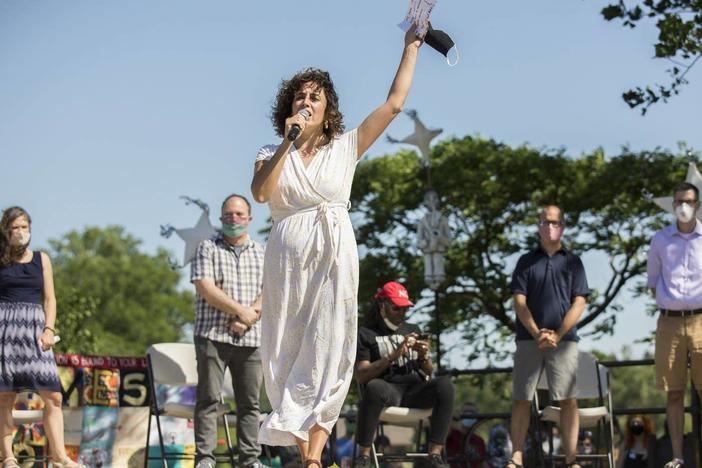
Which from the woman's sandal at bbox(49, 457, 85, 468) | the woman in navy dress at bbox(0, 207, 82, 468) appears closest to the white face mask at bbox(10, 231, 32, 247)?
the woman in navy dress at bbox(0, 207, 82, 468)

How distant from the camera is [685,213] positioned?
7.55m

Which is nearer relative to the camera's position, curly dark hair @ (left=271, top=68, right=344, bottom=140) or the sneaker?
curly dark hair @ (left=271, top=68, right=344, bottom=140)

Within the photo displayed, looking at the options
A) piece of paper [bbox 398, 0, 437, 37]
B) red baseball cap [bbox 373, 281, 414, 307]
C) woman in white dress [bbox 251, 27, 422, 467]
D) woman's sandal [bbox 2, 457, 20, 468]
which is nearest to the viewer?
woman in white dress [bbox 251, 27, 422, 467]

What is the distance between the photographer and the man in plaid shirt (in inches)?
277

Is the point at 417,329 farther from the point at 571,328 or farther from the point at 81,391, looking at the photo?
the point at 81,391

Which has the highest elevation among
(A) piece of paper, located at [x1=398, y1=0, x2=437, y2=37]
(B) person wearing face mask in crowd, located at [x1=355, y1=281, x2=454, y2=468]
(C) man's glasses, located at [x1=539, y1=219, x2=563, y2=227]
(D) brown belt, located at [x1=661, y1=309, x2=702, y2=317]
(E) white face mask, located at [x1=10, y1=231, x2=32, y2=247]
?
(A) piece of paper, located at [x1=398, y1=0, x2=437, y2=37]

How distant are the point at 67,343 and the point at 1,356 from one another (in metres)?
21.6

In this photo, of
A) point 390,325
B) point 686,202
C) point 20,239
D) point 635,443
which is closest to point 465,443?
point 635,443

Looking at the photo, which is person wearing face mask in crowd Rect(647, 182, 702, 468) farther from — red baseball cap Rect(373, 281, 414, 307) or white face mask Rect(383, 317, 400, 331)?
white face mask Rect(383, 317, 400, 331)

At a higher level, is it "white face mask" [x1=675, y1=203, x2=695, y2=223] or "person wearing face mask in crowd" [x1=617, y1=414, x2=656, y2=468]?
"white face mask" [x1=675, y1=203, x2=695, y2=223]

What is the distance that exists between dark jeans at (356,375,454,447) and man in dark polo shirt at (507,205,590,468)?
19.7 inches

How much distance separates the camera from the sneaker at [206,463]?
6.75m

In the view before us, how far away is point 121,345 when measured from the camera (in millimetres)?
58062

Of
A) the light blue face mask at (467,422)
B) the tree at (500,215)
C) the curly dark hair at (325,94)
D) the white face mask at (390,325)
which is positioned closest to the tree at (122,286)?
the tree at (500,215)
